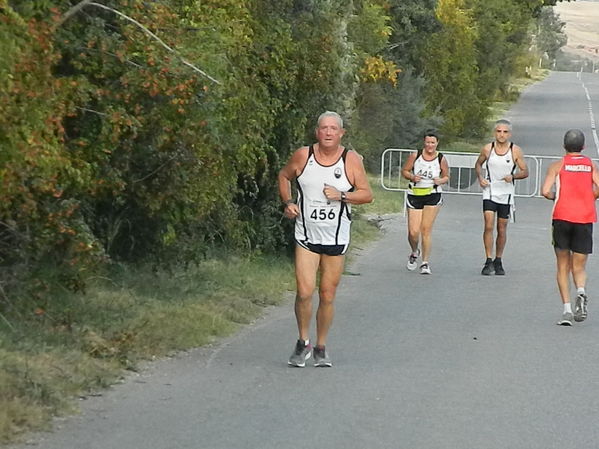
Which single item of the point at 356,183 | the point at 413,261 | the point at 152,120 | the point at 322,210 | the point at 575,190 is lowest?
the point at 413,261

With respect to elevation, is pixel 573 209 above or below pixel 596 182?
below

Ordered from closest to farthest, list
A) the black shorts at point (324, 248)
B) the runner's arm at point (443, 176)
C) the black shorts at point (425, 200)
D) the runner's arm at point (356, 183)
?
1. the runner's arm at point (356, 183)
2. the black shorts at point (324, 248)
3. the runner's arm at point (443, 176)
4. the black shorts at point (425, 200)

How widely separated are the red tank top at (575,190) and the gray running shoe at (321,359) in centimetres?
402

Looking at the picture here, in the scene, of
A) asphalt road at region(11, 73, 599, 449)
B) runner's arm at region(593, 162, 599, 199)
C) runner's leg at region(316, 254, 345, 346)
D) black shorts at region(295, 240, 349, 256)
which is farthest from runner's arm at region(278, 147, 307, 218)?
runner's arm at region(593, 162, 599, 199)

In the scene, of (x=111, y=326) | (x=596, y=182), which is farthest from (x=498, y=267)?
(x=111, y=326)

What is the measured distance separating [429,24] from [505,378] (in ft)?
94.1

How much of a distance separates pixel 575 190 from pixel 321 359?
4.24 meters

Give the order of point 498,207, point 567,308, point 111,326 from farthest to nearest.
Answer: point 498,207, point 567,308, point 111,326

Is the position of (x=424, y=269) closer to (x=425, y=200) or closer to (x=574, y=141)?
(x=425, y=200)

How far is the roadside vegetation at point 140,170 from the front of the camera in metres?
9.01

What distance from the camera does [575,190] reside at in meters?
13.7

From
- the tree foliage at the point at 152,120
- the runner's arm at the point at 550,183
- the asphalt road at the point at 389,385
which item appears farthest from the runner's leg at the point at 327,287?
the runner's arm at the point at 550,183

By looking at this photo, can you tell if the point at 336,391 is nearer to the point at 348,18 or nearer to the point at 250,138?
the point at 250,138

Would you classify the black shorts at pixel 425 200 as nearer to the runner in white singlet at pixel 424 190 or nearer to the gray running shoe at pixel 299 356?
the runner in white singlet at pixel 424 190
